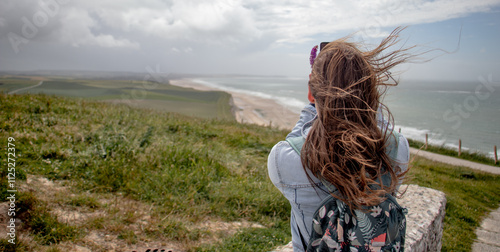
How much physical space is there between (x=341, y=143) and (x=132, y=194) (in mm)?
4575

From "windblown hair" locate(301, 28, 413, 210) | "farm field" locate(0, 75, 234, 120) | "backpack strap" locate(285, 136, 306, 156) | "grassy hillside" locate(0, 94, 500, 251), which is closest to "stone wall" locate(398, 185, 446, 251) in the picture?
"grassy hillside" locate(0, 94, 500, 251)

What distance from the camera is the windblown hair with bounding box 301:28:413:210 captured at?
1.27 meters

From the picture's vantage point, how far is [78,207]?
169 inches

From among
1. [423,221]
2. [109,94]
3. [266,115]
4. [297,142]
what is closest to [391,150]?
[297,142]

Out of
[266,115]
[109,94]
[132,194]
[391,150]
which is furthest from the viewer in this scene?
[266,115]

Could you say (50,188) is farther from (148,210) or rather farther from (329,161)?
(329,161)

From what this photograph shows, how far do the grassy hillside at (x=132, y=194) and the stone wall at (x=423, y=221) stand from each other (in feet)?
4.32

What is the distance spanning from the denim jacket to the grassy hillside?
8.79 feet

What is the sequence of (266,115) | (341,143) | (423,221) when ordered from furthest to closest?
(266,115)
(423,221)
(341,143)

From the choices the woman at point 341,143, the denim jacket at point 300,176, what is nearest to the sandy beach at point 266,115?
the denim jacket at point 300,176

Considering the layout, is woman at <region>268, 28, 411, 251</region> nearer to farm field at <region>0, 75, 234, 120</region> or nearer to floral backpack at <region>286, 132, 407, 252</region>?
floral backpack at <region>286, 132, 407, 252</region>

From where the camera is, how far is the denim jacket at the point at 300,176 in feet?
4.46

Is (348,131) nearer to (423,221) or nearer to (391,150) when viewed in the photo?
(391,150)

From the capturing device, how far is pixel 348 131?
130 cm
